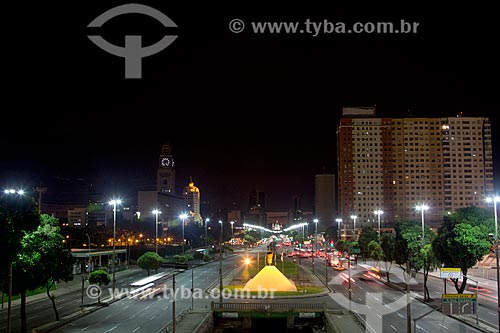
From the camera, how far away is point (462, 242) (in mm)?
53656

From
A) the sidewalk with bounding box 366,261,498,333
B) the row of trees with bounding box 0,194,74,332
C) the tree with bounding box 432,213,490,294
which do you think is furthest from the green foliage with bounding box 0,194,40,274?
the tree with bounding box 432,213,490,294

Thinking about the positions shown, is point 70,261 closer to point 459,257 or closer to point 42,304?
point 42,304

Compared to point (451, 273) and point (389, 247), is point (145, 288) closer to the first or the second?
point (389, 247)

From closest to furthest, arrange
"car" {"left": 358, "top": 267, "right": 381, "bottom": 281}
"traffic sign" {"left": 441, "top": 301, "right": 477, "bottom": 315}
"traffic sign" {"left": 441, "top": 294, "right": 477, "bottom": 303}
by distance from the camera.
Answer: "traffic sign" {"left": 441, "top": 301, "right": 477, "bottom": 315} → "traffic sign" {"left": 441, "top": 294, "right": 477, "bottom": 303} → "car" {"left": 358, "top": 267, "right": 381, "bottom": 281}

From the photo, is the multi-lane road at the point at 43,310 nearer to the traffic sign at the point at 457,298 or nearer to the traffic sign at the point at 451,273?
the traffic sign at the point at 457,298

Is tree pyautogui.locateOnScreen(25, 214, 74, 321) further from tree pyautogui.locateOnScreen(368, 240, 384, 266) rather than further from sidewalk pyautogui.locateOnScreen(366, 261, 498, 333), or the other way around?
tree pyautogui.locateOnScreen(368, 240, 384, 266)

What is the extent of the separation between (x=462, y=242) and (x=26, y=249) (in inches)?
1582

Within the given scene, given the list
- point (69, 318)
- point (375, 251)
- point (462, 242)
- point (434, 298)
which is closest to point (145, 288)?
point (69, 318)

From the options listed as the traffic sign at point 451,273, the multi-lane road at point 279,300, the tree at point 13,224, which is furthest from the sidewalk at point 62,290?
the traffic sign at point 451,273

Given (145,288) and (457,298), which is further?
(145,288)

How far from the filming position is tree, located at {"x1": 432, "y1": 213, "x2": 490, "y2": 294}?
175 ft

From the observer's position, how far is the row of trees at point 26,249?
123ft

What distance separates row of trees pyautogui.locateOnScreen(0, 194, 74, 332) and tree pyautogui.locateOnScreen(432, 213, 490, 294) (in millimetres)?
37800

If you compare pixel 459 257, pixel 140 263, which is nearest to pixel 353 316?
pixel 459 257
